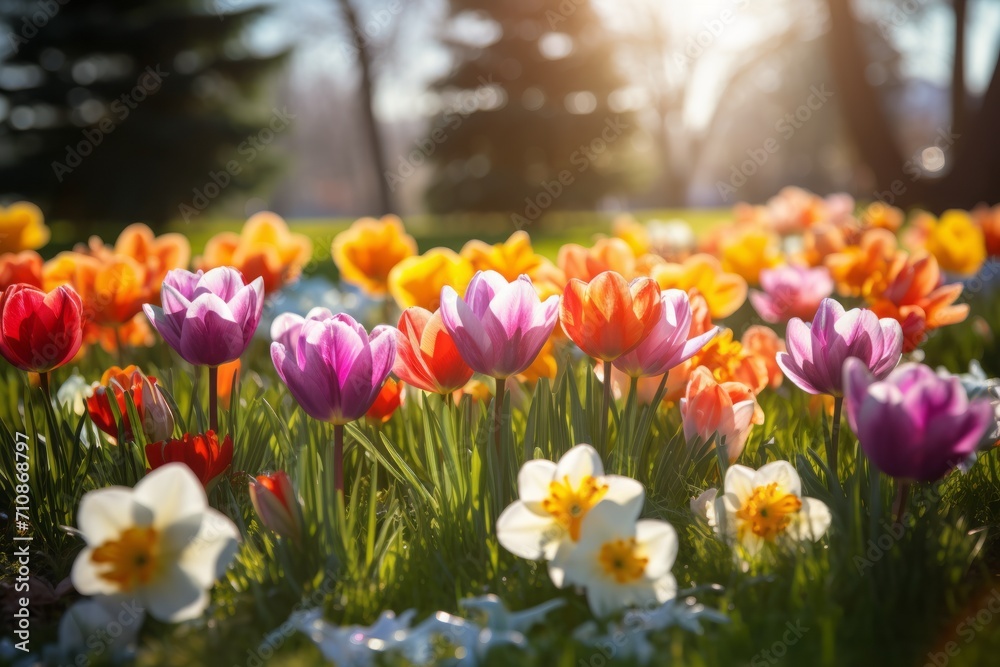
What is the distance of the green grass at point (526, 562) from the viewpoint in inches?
48.5

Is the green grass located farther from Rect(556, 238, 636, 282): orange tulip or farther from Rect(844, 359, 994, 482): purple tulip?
Rect(556, 238, 636, 282): orange tulip

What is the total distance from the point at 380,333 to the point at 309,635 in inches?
19.6

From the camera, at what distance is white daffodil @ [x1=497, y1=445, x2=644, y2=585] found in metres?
1.29

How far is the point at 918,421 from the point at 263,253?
2014 mm

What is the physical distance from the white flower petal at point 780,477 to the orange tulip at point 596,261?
823 mm

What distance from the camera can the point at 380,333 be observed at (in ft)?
4.70

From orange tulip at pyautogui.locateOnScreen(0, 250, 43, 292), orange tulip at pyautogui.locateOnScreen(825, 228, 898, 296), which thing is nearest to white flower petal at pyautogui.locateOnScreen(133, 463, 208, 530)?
orange tulip at pyautogui.locateOnScreen(0, 250, 43, 292)

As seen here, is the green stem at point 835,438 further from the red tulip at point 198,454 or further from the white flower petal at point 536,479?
the red tulip at point 198,454

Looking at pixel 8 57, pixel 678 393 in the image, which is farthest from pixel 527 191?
pixel 678 393

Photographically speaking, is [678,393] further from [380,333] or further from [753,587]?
[380,333]
